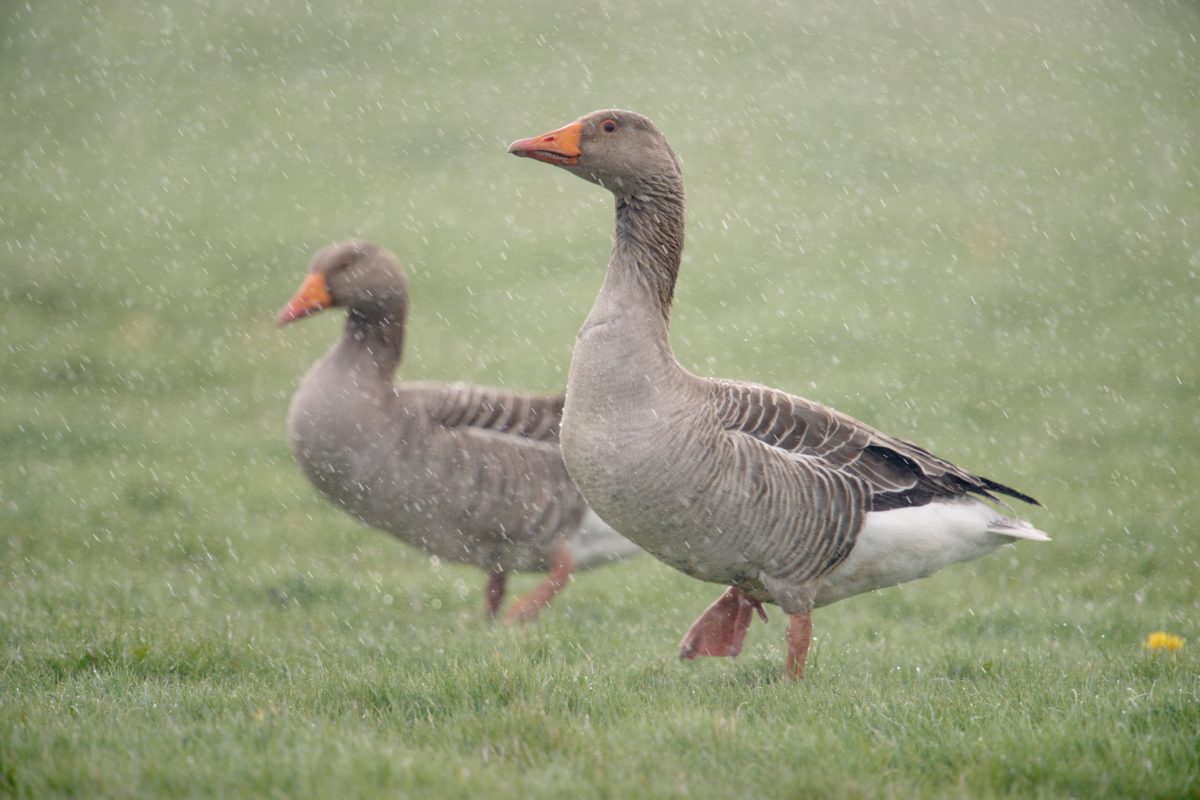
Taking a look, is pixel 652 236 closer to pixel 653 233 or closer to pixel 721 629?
pixel 653 233

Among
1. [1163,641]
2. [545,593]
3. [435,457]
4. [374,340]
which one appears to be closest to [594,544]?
[545,593]

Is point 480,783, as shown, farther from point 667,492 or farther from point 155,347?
point 155,347

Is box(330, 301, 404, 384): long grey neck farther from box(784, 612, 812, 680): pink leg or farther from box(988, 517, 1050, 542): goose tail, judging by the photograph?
box(988, 517, 1050, 542): goose tail

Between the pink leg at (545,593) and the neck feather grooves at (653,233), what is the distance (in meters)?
2.25

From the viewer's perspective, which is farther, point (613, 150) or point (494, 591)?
point (494, 591)

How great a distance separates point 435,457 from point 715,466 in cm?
246

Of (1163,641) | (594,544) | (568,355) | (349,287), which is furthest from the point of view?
(568,355)

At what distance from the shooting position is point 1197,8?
24.1m

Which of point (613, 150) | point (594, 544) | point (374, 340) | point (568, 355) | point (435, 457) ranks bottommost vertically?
point (568, 355)

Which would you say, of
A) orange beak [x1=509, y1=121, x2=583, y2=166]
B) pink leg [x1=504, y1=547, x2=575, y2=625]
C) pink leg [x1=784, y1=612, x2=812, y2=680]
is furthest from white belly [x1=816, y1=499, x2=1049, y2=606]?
orange beak [x1=509, y1=121, x2=583, y2=166]

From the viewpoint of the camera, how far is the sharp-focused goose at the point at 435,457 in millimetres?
7129

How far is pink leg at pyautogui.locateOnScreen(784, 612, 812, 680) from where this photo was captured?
5.34 meters

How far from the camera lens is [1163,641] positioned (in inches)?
246

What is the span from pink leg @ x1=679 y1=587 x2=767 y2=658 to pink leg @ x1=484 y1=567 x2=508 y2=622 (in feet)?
6.41
